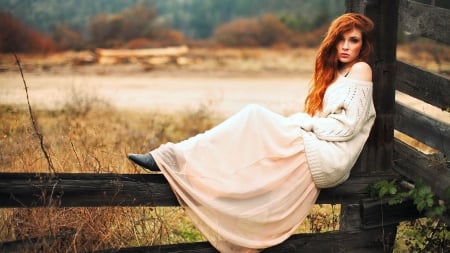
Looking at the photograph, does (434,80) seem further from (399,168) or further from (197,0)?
(197,0)

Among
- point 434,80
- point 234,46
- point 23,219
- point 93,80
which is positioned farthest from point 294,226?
point 234,46

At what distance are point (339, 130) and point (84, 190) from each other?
1.61 metres

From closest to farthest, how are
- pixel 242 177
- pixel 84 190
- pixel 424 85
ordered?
pixel 84 190
pixel 242 177
pixel 424 85

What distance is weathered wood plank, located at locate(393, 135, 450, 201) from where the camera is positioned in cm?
475

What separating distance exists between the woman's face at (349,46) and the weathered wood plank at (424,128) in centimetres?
79

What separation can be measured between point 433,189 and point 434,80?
2.49ft

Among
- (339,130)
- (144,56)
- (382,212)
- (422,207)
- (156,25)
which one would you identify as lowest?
(144,56)

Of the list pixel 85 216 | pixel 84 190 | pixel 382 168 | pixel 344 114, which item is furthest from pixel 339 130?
pixel 85 216

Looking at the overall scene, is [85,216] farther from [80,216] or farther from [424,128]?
[424,128]

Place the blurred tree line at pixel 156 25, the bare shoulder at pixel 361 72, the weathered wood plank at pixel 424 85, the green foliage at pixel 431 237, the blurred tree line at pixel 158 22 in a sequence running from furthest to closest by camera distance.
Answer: the blurred tree line at pixel 158 22
the blurred tree line at pixel 156 25
the green foliage at pixel 431 237
the weathered wood plank at pixel 424 85
the bare shoulder at pixel 361 72

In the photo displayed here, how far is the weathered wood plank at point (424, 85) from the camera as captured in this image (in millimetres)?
4945

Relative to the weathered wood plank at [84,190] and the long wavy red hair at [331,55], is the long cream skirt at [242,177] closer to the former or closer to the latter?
the weathered wood plank at [84,190]

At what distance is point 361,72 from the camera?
15.7ft

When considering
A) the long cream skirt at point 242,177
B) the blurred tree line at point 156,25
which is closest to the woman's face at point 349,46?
the long cream skirt at point 242,177
